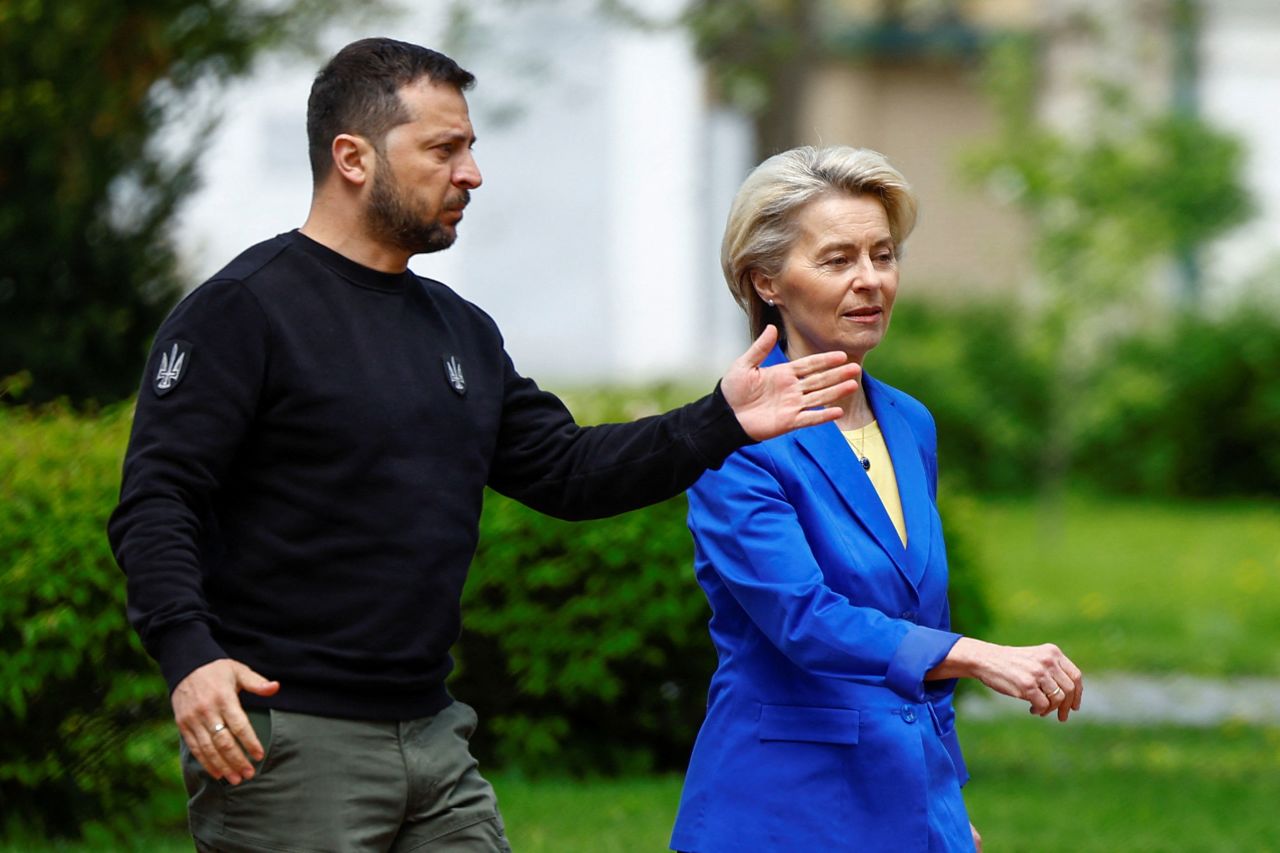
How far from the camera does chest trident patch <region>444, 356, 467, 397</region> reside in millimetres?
3354

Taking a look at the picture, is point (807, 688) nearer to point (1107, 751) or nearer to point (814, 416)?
point (814, 416)

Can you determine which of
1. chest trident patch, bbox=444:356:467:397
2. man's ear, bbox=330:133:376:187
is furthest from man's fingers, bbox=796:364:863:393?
man's ear, bbox=330:133:376:187

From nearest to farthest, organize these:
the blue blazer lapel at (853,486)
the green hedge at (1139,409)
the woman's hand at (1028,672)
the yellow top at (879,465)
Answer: the woman's hand at (1028,672), the blue blazer lapel at (853,486), the yellow top at (879,465), the green hedge at (1139,409)

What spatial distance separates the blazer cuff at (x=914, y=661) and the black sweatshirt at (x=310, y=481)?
452mm

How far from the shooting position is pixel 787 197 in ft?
11.6

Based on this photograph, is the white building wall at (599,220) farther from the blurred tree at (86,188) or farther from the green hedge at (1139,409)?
the blurred tree at (86,188)

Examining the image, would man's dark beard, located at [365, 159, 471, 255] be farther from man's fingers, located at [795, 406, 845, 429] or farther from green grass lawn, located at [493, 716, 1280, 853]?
green grass lawn, located at [493, 716, 1280, 853]

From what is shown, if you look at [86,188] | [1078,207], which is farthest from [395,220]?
[1078,207]

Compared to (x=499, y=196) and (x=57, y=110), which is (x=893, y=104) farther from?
(x=57, y=110)

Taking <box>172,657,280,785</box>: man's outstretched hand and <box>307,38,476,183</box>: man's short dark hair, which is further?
<box>307,38,476,183</box>: man's short dark hair

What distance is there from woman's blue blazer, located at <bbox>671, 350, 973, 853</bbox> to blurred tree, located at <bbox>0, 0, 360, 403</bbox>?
15.3ft

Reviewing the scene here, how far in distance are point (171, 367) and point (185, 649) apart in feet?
1.53

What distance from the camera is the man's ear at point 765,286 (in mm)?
3600

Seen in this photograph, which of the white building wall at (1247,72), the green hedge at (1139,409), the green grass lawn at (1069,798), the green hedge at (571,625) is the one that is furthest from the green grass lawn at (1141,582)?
the white building wall at (1247,72)
